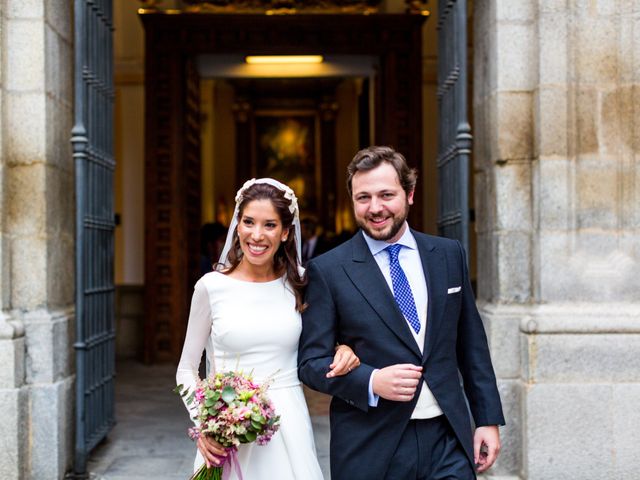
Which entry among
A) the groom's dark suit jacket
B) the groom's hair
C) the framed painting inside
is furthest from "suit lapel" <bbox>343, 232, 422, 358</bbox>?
the framed painting inside

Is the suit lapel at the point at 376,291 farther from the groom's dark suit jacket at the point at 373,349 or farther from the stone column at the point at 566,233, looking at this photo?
the stone column at the point at 566,233

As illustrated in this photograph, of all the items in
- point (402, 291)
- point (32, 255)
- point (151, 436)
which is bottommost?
point (151, 436)

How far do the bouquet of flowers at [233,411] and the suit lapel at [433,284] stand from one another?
629 millimetres

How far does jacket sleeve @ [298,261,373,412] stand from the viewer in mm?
3090

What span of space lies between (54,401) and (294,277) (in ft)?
9.02

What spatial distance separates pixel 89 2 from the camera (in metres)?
6.53

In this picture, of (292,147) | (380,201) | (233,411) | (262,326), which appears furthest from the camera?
(292,147)

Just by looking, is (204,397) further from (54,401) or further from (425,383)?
(54,401)

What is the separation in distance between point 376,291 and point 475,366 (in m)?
0.55

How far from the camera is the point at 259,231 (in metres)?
3.65

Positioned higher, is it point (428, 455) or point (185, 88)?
point (185, 88)

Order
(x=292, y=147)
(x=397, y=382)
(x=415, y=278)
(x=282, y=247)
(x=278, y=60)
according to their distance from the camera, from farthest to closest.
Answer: (x=292, y=147)
(x=278, y=60)
(x=282, y=247)
(x=415, y=278)
(x=397, y=382)

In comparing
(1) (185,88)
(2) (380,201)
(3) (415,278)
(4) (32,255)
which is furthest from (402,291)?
(1) (185,88)

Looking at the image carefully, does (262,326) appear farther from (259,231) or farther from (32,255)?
(32,255)
